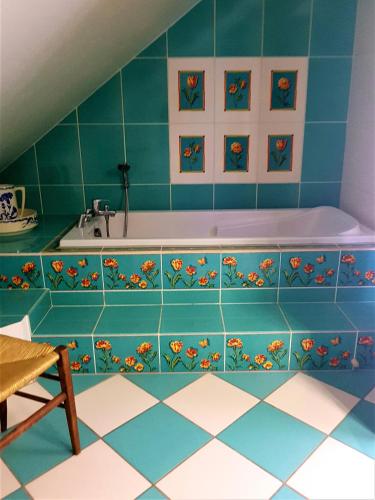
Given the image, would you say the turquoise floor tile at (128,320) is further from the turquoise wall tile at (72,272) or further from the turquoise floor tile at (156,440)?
the turquoise floor tile at (156,440)

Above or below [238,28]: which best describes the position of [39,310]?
below

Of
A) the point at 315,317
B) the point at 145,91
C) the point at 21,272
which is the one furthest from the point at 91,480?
the point at 145,91

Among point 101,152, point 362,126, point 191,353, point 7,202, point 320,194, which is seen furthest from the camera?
point 320,194

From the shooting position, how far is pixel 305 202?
10.1 ft

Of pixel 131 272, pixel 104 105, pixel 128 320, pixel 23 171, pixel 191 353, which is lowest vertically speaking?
pixel 191 353

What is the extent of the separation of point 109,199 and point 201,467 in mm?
2031

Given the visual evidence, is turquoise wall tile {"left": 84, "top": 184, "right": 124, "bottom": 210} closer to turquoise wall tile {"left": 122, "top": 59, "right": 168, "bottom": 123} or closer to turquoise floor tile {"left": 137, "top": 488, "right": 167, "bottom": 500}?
turquoise wall tile {"left": 122, "top": 59, "right": 168, "bottom": 123}

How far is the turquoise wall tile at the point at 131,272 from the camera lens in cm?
220

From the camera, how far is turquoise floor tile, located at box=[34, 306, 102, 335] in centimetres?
201

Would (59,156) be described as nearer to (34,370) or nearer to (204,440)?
(34,370)

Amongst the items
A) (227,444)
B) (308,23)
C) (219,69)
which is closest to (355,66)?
(308,23)

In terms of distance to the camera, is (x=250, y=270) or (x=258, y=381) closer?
(x=258, y=381)

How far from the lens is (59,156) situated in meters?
2.96

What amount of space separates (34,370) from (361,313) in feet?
5.28
